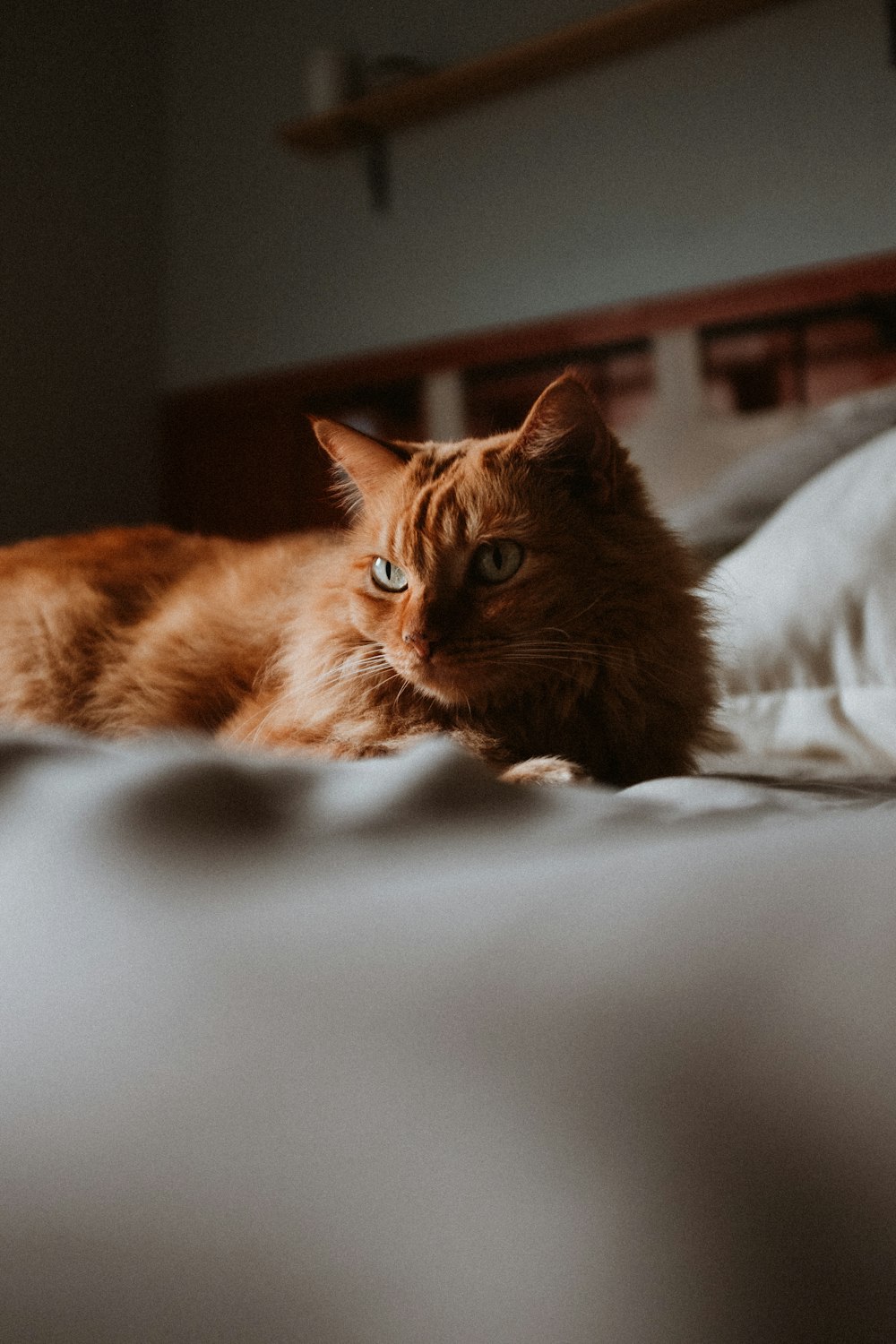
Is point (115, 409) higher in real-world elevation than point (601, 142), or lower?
lower

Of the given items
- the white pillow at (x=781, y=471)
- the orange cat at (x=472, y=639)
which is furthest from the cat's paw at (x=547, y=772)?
the white pillow at (x=781, y=471)

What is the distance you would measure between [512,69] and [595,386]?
96 centimetres

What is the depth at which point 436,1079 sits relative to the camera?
0.31 meters

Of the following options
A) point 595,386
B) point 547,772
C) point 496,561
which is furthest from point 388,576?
point 595,386

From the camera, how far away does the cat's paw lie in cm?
73

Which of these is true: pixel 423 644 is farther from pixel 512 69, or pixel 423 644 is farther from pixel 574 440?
pixel 512 69

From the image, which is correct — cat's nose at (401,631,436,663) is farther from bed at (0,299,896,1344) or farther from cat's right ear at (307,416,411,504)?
bed at (0,299,896,1344)

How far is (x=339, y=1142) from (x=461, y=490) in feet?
2.24

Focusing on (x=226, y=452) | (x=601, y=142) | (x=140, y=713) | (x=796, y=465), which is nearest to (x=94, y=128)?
(x=226, y=452)

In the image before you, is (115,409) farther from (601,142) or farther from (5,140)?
(601,142)

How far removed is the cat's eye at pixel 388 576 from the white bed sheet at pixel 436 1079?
1.91 feet

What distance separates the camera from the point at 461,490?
0.92 m

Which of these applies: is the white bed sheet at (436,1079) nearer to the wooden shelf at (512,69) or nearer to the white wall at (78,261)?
the wooden shelf at (512,69)

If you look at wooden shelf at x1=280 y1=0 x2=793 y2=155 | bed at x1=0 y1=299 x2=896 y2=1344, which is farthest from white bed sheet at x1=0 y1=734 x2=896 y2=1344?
wooden shelf at x1=280 y1=0 x2=793 y2=155
